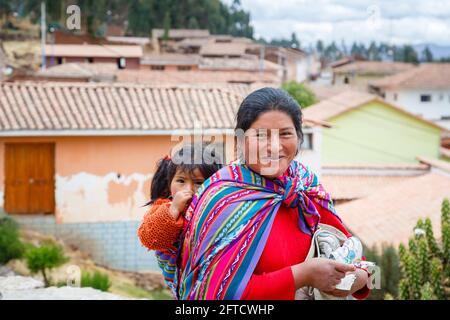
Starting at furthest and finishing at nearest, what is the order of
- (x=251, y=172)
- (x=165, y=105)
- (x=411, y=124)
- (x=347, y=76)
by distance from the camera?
(x=347, y=76) → (x=411, y=124) → (x=165, y=105) → (x=251, y=172)

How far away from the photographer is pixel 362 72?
29.5m

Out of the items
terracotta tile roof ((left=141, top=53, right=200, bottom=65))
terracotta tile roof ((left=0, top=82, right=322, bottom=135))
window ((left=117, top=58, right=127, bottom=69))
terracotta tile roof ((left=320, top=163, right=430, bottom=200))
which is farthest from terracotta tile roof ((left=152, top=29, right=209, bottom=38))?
terracotta tile roof ((left=0, top=82, right=322, bottom=135))

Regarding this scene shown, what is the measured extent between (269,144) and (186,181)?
35 centimetres

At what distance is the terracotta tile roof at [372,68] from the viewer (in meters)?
29.4

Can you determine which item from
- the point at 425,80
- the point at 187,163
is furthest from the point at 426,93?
the point at 187,163

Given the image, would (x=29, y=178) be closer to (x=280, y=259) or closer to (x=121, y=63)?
(x=280, y=259)

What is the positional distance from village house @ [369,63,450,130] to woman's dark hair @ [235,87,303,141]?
23.1 metres

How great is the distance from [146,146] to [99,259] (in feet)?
5.49

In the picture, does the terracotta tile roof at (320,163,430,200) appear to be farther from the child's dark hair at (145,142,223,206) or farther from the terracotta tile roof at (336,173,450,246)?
the child's dark hair at (145,142,223,206)

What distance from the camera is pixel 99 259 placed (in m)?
9.19

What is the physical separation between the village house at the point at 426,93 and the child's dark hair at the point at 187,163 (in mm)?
22845

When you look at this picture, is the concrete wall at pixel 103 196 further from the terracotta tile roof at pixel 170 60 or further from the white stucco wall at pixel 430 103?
the terracotta tile roof at pixel 170 60
